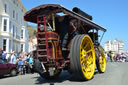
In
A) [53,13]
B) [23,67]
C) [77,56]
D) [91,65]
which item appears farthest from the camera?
[23,67]

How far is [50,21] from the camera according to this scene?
7.38 metres

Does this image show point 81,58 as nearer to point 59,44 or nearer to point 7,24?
point 59,44

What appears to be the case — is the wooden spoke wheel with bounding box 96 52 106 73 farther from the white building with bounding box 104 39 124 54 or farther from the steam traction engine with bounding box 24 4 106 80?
the white building with bounding box 104 39 124 54

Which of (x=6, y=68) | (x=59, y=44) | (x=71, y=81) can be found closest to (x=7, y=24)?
(x=6, y=68)

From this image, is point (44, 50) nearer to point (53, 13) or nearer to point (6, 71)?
point (53, 13)

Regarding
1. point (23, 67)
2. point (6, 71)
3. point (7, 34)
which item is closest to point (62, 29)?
point (6, 71)

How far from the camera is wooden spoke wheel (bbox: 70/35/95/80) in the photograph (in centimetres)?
644

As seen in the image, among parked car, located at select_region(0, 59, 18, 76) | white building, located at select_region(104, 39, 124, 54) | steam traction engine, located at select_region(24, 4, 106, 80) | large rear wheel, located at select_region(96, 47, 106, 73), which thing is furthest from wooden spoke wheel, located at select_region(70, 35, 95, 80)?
white building, located at select_region(104, 39, 124, 54)

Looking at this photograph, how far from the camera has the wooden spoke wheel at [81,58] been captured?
6441 millimetres

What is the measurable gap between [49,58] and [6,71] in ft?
17.3

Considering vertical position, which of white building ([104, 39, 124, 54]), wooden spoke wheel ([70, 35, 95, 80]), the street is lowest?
the street

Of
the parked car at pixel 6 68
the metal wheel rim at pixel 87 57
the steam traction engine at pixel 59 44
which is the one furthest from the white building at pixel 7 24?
the metal wheel rim at pixel 87 57

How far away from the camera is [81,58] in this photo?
Answer: 6.98 m

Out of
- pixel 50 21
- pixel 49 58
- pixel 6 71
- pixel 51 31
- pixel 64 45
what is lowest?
pixel 6 71
